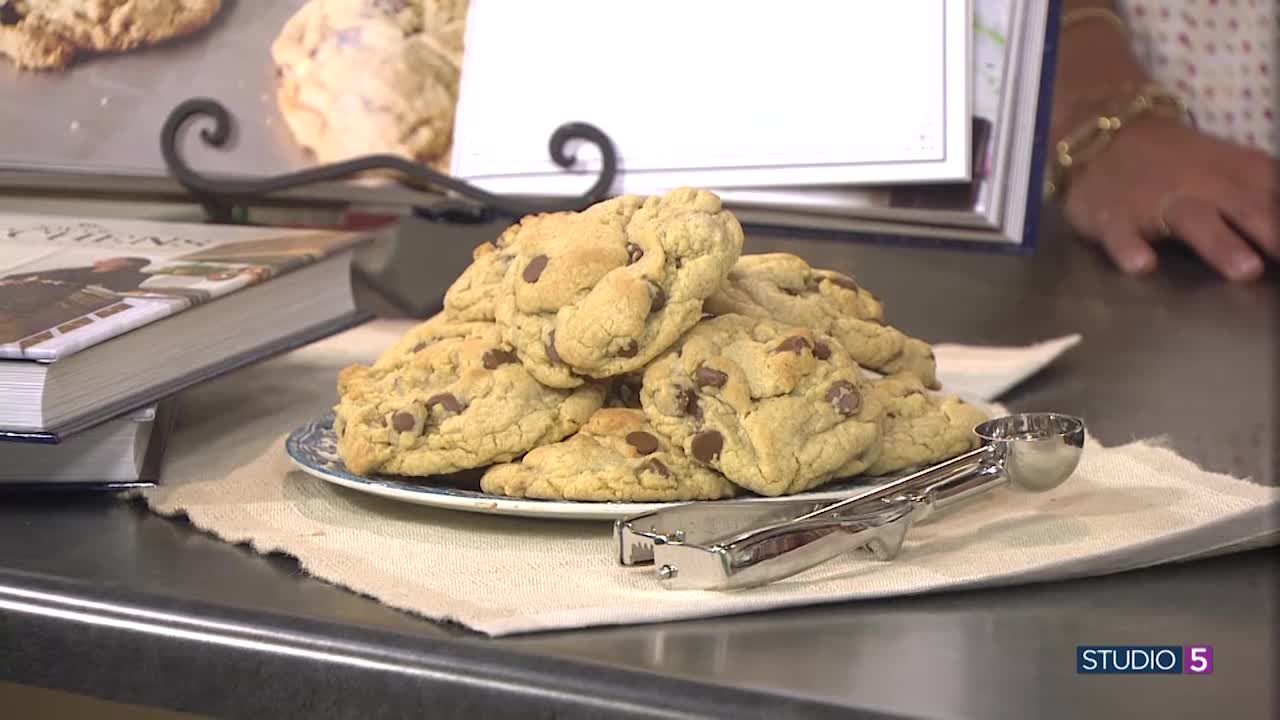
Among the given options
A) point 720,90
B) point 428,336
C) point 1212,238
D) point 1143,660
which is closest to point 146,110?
point 720,90

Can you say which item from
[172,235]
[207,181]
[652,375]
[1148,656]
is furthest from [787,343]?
[207,181]

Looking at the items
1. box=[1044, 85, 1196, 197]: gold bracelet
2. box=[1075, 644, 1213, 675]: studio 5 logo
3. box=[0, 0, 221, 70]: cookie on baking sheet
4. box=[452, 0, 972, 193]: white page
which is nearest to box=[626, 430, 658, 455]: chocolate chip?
box=[1075, 644, 1213, 675]: studio 5 logo

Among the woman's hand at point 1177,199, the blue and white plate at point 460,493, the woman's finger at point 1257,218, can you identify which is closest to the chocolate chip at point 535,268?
the blue and white plate at point 460,493

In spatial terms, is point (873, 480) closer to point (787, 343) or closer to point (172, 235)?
point (787, 343)

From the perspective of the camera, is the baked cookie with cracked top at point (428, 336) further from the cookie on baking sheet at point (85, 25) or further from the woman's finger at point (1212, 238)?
the woman's finger at point (1212, 238)

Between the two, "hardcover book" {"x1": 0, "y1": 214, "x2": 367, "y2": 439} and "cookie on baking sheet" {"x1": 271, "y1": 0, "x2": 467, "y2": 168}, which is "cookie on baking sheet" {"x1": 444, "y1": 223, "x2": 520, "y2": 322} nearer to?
"hardcover book" {"x1": 0, "y1": 214, "x2": 367, "y2": 439}

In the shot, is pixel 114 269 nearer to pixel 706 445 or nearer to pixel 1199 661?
pixel 706 445
